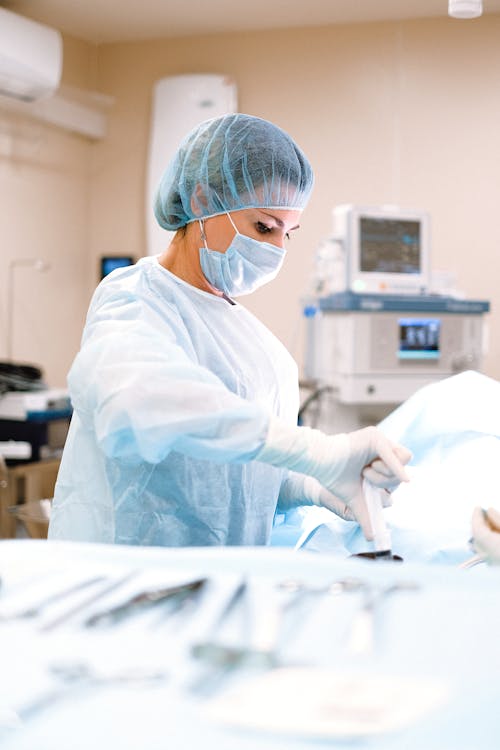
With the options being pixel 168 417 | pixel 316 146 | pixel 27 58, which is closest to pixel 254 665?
pixel 168 417

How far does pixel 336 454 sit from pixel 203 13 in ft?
14.2

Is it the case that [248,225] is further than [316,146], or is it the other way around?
[316,146]

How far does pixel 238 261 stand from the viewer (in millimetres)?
1430

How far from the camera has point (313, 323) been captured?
3842 mm

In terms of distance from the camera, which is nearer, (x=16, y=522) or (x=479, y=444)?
(x=479, y=444)

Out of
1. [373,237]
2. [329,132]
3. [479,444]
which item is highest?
[329,132]

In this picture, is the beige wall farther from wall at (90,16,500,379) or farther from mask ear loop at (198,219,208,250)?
mask ear loop at (198,219,208,250)

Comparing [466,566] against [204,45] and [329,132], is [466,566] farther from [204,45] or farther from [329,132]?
[204,45]

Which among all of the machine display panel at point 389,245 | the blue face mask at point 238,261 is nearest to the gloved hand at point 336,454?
the blue face mask at point 238,261

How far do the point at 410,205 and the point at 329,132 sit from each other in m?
0.64

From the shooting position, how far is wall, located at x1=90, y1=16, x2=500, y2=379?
4902 millimetres

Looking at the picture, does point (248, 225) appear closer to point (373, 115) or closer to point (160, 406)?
point (160, 406)

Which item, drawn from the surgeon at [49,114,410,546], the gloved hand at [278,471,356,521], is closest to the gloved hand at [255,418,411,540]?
the surgeon at [49,114,410,546]

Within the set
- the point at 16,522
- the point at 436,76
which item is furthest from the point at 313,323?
the point at 436,76
